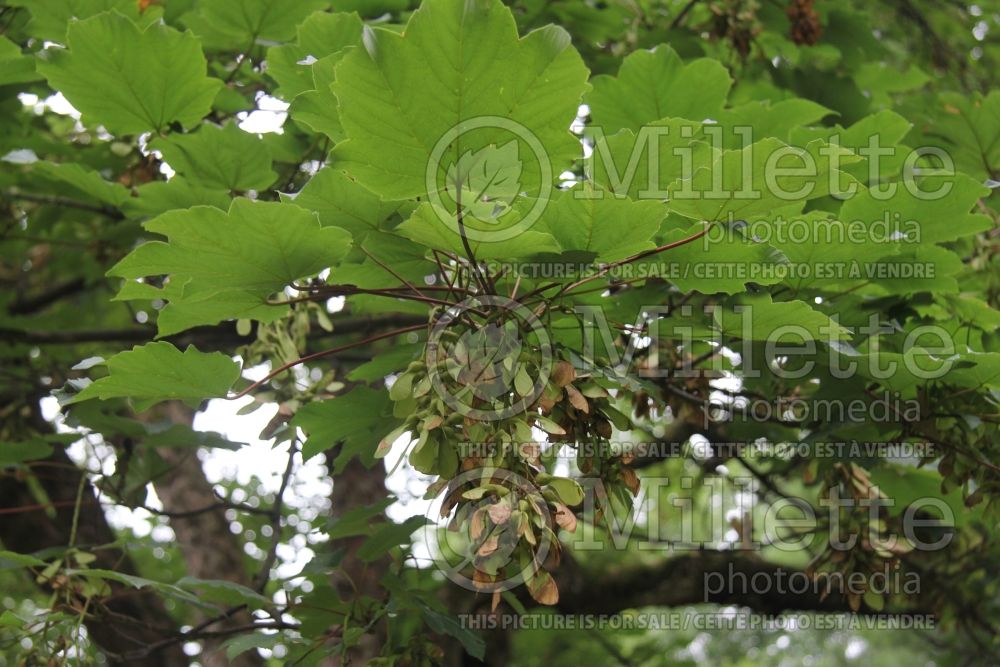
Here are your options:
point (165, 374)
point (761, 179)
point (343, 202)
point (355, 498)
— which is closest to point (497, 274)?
A: point (343, 202)

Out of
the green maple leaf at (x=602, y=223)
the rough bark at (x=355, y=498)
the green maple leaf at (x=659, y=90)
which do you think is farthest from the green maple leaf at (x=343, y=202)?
the rough bark at (x=355, y=498)

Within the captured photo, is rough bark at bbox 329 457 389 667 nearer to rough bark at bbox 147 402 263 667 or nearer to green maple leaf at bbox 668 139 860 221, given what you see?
rough bark at bbox 147 402 263 667

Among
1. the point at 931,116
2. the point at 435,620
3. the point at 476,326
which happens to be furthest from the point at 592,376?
the point at 931,116

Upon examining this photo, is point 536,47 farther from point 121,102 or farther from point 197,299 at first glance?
point 121,102

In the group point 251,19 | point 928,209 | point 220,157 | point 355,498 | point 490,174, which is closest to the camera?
point 490,174

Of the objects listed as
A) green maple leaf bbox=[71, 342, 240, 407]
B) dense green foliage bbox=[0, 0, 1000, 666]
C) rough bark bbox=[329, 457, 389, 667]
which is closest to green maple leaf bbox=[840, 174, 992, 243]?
dense green foliage bbox=[0, 0, 1000, 666]

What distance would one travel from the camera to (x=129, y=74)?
1.90 meters

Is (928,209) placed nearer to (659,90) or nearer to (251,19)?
(659,90)

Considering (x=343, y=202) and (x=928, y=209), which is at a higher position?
(x=343, y=202)

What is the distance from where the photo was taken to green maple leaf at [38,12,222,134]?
1.83m

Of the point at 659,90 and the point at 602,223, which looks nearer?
the point at 602,223

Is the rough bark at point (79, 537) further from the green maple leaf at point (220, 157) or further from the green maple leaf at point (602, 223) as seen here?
the green maple leaf at point (602, 223)

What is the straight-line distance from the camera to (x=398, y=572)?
2.13m

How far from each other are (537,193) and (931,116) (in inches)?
64.6
